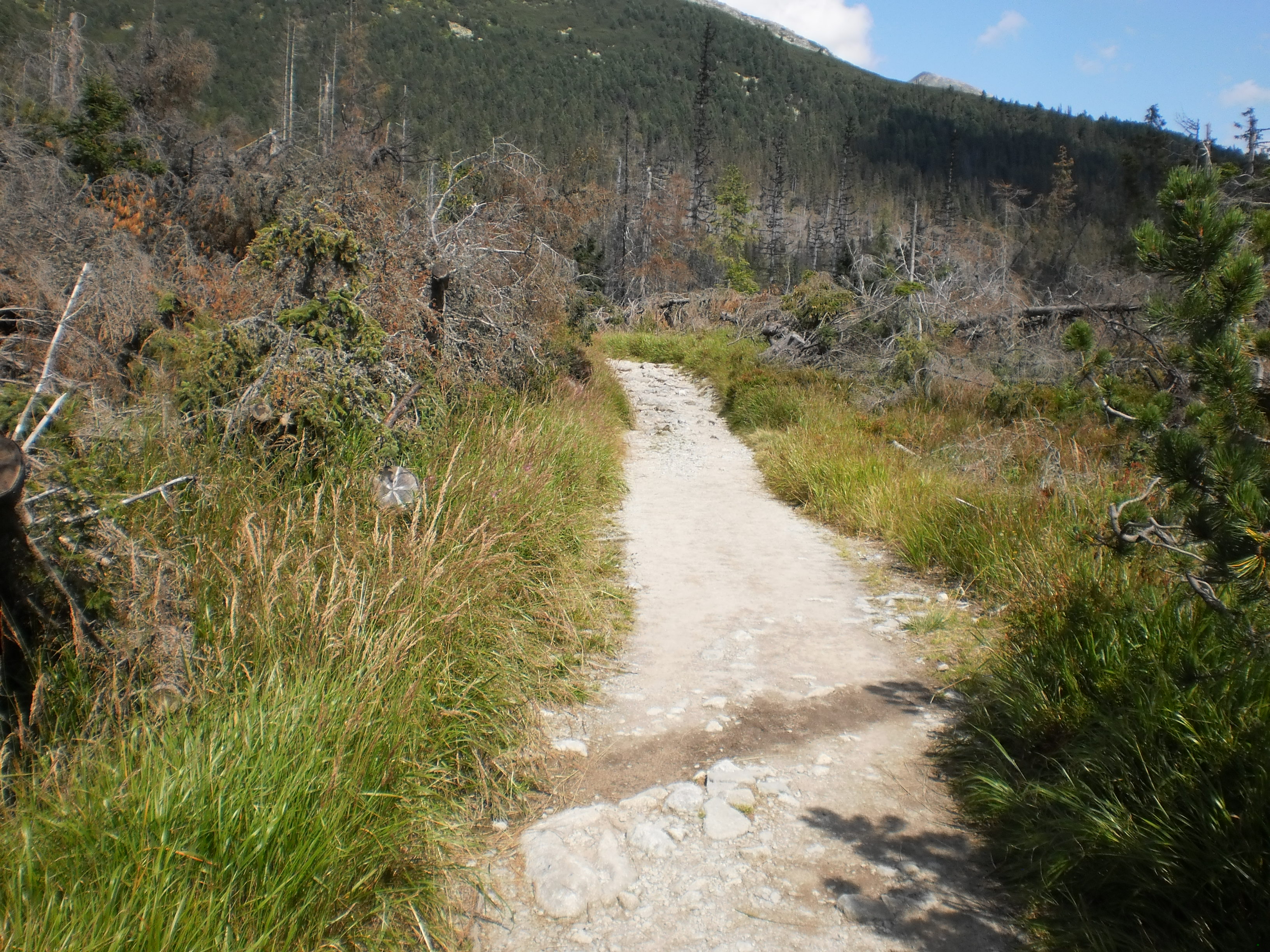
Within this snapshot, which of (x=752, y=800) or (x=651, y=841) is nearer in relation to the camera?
(x=651, y=841)

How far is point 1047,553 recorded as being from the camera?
4789mm

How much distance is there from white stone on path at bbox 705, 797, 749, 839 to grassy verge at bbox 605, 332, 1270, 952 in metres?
0.86

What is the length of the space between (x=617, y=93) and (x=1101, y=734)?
3340 inches

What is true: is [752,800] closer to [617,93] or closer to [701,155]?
[701,155]

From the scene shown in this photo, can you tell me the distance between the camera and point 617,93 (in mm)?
78938

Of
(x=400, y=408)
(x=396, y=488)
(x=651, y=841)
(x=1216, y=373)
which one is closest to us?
(x=1216, y=373)

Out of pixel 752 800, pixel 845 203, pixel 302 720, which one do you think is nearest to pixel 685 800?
pixel 752 800

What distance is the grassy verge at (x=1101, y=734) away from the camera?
2.29 meters

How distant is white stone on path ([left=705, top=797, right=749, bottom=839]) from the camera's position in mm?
2979

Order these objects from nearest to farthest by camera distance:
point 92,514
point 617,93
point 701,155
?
point 92,514 → point 701,155 → point 617,93

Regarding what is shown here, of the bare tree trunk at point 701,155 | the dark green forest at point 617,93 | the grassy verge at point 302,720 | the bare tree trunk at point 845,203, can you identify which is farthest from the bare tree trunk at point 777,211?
the grassy verge at point 302,720

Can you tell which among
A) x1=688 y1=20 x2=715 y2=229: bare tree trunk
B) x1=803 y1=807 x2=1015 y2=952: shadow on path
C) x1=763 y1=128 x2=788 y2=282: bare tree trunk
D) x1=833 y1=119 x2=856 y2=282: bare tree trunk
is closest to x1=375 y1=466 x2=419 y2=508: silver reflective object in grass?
x1=803 y1=807 x2=1015 y2=952: shadow on path

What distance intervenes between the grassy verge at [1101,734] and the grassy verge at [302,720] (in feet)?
6.03

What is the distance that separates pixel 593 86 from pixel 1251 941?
8696cm
